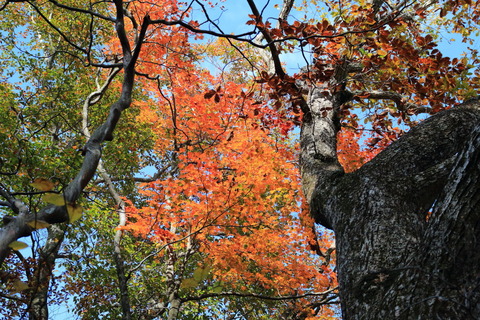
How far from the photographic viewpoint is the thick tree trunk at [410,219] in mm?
1726

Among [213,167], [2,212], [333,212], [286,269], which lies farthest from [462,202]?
[2,212]

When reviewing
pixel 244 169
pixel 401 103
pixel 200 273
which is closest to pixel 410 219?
pixel 200 273

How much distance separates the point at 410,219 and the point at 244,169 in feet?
18.9

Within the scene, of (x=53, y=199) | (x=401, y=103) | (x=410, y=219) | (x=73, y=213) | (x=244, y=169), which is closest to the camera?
(x=53, y=199)

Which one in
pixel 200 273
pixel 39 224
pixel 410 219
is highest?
pixel 39 224

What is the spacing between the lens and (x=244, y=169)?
834cm

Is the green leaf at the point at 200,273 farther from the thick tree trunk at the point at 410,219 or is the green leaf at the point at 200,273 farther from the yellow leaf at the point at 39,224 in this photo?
the thick tree trunk at the point at 410,219

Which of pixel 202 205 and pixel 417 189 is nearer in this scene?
pixel 417 189

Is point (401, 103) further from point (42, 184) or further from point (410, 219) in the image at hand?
point (42, 184)

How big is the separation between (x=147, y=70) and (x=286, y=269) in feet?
25.3

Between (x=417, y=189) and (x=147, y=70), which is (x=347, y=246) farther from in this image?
(x=147, y=70)

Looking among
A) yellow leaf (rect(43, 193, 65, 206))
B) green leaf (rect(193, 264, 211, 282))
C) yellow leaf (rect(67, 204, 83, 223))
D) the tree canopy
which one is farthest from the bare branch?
yellow leaf (rect(43, 193, 65, 206))

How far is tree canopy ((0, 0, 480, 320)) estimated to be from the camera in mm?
2475

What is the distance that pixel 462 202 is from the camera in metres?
1.76
